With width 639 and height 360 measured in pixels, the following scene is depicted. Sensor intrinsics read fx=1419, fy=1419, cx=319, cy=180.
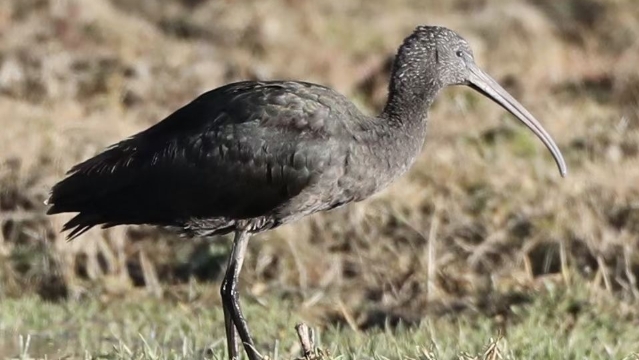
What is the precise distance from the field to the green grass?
2 cm

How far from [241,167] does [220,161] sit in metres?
0.11

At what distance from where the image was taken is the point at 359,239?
34.1ft

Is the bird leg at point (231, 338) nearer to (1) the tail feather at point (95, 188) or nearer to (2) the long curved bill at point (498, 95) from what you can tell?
(1) the tail feather at point (95, 188)

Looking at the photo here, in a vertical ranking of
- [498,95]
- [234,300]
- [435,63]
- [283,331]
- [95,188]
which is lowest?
[283,331]

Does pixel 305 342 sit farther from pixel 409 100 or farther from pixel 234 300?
pixel 409 100

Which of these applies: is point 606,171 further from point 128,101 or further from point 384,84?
point 128,101

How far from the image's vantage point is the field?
8164 millimetres

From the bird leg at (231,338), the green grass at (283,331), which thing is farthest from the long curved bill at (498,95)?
the bird leg at (231,338)

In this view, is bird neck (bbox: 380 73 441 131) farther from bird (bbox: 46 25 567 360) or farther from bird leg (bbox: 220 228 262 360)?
bird leg (bbox: 220 228 262 360)

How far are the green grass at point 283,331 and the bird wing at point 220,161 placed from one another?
723 mm

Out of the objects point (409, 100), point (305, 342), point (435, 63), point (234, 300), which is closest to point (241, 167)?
point (234, 300)

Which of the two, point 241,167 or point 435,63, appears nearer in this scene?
point 241,167

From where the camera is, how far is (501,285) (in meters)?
9.34

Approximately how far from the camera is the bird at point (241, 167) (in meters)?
7.11
